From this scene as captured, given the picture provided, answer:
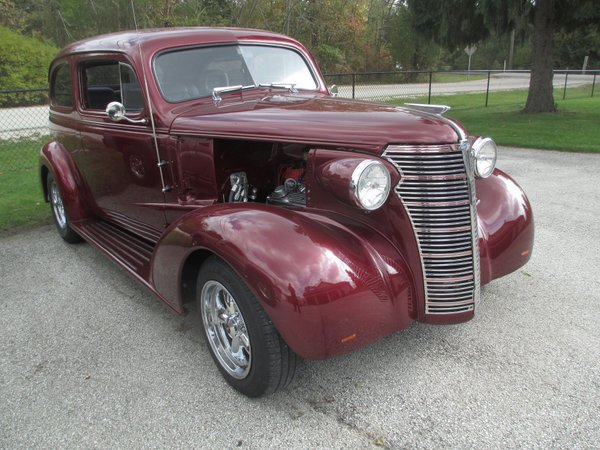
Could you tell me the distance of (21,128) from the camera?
39.0 ft

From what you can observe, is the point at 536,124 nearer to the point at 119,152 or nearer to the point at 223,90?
the point at 223,90

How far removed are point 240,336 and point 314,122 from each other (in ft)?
4.04

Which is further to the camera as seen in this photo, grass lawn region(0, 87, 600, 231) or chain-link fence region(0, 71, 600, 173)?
chain-link fence region(0, 71, 600, 173)

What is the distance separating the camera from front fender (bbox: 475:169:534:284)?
298 cm

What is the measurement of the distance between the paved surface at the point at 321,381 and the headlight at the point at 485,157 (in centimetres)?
102

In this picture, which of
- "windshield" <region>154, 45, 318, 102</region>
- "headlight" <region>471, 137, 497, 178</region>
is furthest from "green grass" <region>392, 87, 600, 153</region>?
"windshield" <region>154, 45, 318, 102</region>

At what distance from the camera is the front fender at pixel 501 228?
2.98m

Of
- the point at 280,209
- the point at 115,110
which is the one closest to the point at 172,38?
the point at 115,110

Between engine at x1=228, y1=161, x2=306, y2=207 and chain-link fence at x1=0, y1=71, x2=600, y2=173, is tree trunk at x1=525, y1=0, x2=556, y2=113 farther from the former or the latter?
engine at x1=228, y1=161, x2=306, y2=207

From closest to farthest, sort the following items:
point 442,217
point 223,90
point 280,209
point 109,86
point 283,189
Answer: point 442,217, point 280,209, point 283,189, point 223,90, point 109,86

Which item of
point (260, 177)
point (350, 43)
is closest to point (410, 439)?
point (260, 177)

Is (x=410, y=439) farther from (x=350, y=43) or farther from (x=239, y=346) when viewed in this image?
(x=350, y=43)

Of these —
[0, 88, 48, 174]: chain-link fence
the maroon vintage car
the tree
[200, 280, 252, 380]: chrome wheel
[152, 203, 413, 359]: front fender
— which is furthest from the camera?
the tree

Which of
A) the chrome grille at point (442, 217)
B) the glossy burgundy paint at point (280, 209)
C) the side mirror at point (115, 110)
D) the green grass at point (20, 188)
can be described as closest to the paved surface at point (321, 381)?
the glossy burgundy paint at point (280, 209)
